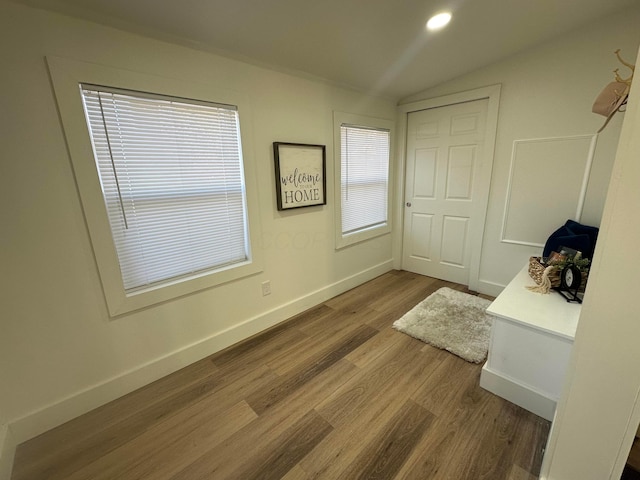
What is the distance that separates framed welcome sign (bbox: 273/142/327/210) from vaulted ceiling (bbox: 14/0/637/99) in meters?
0.61

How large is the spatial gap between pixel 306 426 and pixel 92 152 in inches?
72.9

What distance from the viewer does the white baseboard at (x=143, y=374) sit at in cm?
143

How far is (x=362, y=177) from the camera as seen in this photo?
9.72 ft

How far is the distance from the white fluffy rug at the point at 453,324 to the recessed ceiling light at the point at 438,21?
222cm

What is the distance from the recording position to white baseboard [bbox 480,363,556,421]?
56.9 inches

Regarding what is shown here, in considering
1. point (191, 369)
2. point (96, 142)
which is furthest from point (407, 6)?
point (191, 369)

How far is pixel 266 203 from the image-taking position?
2146mm

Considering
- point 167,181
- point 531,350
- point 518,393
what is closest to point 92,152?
point 167,181

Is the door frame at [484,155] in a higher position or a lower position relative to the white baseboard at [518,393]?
higher

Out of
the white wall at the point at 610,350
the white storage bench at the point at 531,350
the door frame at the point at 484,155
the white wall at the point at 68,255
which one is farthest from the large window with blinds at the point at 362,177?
the white wall at the point at 610,350

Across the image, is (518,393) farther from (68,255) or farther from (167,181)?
(68,255)

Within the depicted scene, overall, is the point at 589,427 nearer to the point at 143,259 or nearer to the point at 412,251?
the point at 143,259

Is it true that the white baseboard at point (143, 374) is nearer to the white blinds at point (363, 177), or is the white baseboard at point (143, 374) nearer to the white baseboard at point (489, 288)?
the white blinds at point (363, 177)

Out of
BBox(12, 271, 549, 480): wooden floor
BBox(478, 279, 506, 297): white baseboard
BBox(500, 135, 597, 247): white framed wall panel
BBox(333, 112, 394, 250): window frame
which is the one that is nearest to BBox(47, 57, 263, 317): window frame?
BBox(12, 271, 549, 480): wooden floor
